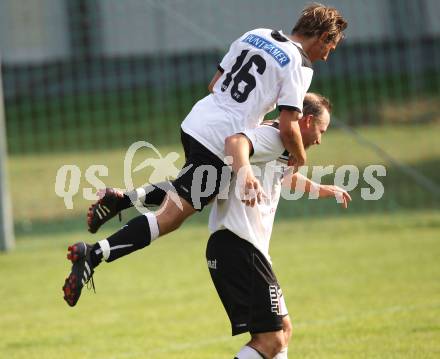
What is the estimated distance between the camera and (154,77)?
80.6 ft

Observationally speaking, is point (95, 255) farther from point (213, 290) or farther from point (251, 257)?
point (213, 290)

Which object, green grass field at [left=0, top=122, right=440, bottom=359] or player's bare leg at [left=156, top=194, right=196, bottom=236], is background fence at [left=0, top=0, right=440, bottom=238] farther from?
player's bare leg at [left=156, top=194, right=196, bottom=236]

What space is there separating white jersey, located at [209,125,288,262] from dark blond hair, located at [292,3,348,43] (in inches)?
23.5

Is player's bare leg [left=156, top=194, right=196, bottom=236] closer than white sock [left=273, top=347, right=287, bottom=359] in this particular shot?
No

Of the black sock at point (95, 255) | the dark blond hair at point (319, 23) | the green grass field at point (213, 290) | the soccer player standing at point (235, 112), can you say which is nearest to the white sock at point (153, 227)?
the soccer player standing at point (235, 112)

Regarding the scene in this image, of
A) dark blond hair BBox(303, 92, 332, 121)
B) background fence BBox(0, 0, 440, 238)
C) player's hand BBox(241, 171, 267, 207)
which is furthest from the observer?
background fence BBox(0, 0, 440, 238)

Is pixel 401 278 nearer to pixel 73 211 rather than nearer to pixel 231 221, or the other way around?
pixel 231 221

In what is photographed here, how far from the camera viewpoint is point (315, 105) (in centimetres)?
562

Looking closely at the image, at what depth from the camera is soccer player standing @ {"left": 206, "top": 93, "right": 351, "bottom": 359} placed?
17.4 ft

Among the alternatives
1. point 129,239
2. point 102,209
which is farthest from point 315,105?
point 102,209

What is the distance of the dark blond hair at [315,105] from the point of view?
→ 5.60 metres

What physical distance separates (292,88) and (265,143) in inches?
12.4

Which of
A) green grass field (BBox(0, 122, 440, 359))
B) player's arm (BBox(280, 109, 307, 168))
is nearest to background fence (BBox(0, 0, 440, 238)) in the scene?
green grass field (BBox(0, 122, 440, 359))

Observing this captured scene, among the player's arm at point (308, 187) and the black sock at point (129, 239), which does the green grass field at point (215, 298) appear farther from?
the black sock at point (129, 239)
